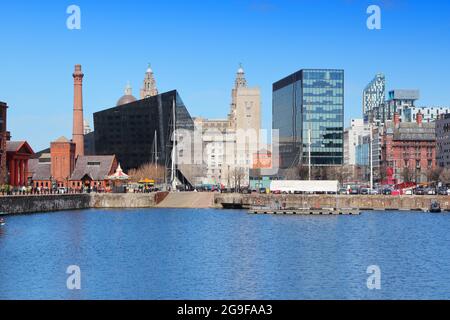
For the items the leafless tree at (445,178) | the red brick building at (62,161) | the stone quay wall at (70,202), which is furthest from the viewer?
the leafless tree at (445,178)

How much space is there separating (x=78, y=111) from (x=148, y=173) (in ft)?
63.2

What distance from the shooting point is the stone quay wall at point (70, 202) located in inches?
4210

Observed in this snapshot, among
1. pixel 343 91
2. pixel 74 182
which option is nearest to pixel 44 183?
pixel 74 182

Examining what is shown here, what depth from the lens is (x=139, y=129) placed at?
182875 mm

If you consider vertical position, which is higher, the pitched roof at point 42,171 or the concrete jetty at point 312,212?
the pitched roof at point 42,171

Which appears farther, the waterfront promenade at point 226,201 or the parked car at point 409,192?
the parked car at point 409,192

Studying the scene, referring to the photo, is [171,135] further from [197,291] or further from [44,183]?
[197,291]

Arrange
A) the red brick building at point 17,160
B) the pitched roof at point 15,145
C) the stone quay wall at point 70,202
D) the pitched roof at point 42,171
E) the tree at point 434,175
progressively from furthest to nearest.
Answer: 1. the tree at point 434,175
2. the pitched roof at point 42,171
3. the pitched roof at point 15,145
4. the red brick building at point 17,160
5. the stone quay wall at point 70,202

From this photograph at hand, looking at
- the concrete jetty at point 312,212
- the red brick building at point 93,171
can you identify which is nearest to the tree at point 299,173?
the red brick building at point 93,171

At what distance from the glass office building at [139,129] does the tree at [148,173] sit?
2527 mm

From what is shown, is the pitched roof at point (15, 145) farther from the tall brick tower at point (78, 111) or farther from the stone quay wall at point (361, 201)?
the stone quay wall at point (361, 201)

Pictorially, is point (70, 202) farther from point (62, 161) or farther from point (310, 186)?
point (62, 161)

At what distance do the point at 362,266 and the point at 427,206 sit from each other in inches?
3044

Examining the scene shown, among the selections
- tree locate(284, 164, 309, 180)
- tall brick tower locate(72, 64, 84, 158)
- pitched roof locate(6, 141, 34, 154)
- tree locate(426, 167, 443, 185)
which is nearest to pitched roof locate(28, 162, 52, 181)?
tall brick tower locate(72, 64, 84, 158)
